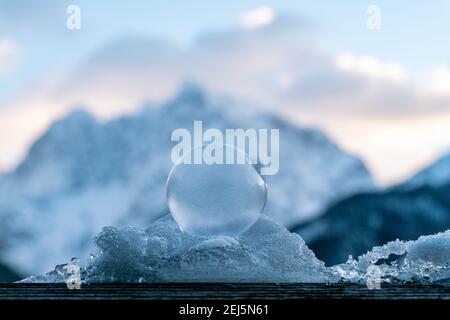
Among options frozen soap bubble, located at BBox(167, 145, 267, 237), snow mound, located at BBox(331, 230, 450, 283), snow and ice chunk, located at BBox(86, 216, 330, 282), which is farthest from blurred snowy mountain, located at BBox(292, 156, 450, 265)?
snow and ice chunk, located at BBox(86, 216, 330, 282)

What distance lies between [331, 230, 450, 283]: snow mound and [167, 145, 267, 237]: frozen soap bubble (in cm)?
135

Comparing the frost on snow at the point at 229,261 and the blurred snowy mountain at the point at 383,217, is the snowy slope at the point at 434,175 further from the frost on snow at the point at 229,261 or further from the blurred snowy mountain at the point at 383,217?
the frost on snow at the point at 229,261

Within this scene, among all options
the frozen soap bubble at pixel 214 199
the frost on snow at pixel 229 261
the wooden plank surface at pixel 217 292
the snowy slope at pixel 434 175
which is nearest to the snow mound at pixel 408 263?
the frost on snow at pixel 229 261

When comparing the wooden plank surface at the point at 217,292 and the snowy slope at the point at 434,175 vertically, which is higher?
the snowy slope at the point at 434,175

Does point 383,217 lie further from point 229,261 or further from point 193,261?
point 193,261

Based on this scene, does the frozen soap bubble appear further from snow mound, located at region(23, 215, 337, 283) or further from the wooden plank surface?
the wooden plank surface

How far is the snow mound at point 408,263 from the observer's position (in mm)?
12047

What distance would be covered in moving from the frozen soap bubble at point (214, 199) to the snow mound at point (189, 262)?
0.26m

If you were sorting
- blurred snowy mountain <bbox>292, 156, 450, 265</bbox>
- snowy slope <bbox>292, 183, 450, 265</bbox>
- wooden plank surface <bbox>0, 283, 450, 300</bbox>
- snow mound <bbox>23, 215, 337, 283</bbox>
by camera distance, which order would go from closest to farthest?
wooden plank surface <bbox>0, 283, 450, 300</bbox>
snow mound <bbox>23, 215, 337, 283</bbox>
snowy slope <bbox>292, 183, 450, 265</bbox>
blurred snowy mountain <bbox>292, 156, 450, 265</bbox>

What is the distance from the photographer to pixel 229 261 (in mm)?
12133

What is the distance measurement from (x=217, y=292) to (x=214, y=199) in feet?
11.4

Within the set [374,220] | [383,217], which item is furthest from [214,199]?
[383,217]

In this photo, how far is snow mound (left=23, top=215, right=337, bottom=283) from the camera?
11914 millimetres
